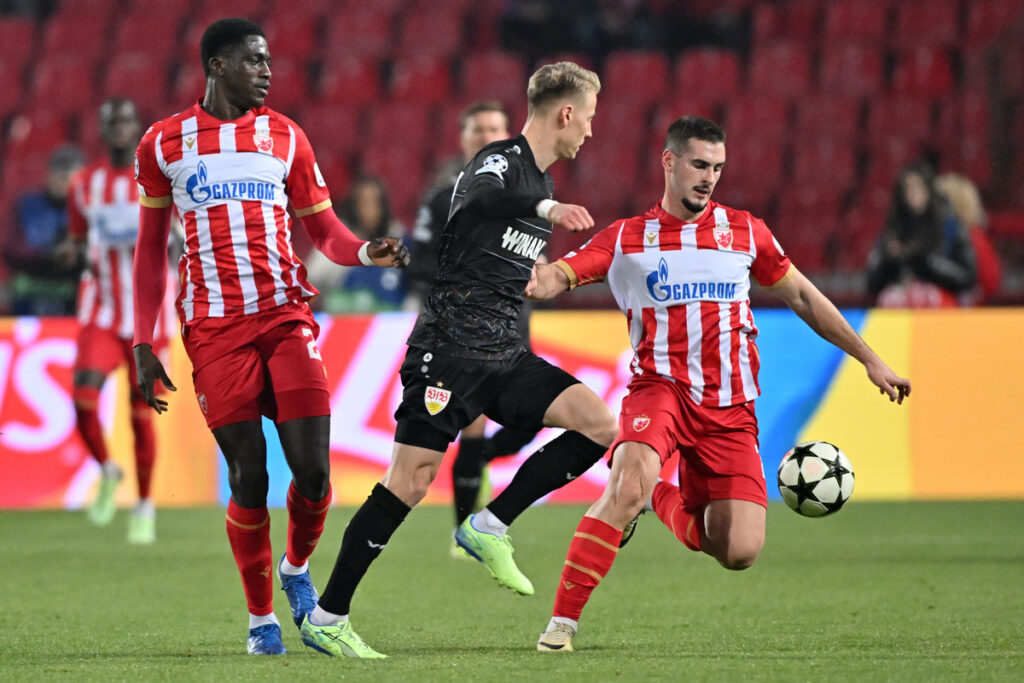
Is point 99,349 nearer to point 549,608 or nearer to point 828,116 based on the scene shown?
point 549,608

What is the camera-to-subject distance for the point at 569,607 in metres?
4.56

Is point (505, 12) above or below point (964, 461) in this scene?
above

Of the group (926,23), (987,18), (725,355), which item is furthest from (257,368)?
(987,18)

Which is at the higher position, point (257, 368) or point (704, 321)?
point (704, 321)

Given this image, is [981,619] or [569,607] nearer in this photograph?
[569,607]

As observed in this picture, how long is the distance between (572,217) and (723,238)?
3.55 feet

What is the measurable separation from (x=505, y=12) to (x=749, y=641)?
461 inches

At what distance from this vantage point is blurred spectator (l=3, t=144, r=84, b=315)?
37.3ft

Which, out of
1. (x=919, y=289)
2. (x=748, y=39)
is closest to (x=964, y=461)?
(x=919, y=289)

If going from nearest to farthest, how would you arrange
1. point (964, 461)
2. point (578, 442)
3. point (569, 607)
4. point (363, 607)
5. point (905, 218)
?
point (569, 607) → point (578, 442) → point (363, 607) → point (964, 461) → point (905, 218)

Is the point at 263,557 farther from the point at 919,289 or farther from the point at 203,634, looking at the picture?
the point at 919,289

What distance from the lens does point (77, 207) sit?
7988 millimetres

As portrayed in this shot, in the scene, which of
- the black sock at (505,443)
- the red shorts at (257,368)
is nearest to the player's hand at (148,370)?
the red shorts at (257,368)

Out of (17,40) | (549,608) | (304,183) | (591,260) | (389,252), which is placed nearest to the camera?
(389,252)
